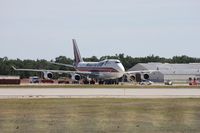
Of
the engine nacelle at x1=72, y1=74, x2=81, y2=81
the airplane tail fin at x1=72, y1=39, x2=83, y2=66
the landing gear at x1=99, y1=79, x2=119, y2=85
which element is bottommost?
the landing gear at x1=99, y1=79, x2=119, y2=85

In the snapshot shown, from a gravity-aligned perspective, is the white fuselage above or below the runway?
above

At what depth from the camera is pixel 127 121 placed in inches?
878

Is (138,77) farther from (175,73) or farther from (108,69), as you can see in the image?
(175,73)

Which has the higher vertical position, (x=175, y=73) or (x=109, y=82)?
(x=175, y=73)

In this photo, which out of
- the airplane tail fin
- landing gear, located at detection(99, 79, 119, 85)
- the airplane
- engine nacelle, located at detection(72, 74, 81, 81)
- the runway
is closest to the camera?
the runway

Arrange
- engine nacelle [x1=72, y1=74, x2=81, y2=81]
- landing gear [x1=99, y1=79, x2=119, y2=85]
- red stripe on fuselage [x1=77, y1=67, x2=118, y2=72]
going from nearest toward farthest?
red stripe on fuselage [x1=77, y1=67, x2=118, y2=72]
landing gear [x1=99, y1=79, x2=119, y2=85]
engine nacelle [x1=72, y1=74, x2=81, y2=81]

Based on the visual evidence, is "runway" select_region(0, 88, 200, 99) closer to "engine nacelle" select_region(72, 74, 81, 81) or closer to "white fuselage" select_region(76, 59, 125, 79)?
"white fuselage" select_region(76, 59, 125, 79)

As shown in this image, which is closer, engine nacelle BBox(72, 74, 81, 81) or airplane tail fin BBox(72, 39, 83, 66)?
engine nacelle BBox(72, 74, 81, 81)

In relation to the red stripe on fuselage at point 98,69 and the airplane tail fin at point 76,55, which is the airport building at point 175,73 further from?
A: the red stripe on fuselage at point 98,69

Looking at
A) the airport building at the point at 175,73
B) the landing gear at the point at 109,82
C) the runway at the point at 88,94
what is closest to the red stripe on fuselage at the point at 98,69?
the landing gear at the point at 109,82

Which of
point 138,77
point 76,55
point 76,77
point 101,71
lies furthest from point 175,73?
point 101,71

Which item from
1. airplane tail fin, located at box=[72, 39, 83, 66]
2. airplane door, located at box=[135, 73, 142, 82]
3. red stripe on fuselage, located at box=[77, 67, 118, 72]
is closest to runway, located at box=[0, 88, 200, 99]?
red stripe on fuselage, located at box=[77, 67, 118, 72]

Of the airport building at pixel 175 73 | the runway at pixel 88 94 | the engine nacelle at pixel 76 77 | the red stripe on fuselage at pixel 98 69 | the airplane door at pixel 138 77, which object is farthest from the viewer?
the airport building at pixel 175 73

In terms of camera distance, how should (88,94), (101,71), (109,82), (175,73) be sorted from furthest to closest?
(175,73) → (109,82) → (101,71) → (88,94)
